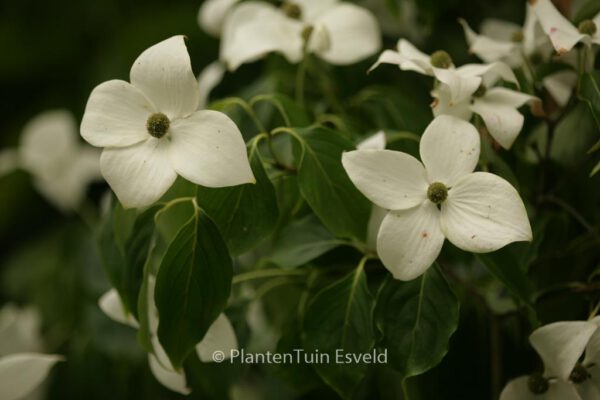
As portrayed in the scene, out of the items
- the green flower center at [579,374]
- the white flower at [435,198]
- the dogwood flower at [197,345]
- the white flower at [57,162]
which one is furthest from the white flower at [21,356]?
the green flower center at [579,374]

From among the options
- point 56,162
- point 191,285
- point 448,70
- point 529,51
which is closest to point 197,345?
point 191,285

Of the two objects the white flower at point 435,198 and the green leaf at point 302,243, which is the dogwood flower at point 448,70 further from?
the green leaf at point 302,243

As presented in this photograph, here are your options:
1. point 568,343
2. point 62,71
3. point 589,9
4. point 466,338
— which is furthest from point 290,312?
point 62,71

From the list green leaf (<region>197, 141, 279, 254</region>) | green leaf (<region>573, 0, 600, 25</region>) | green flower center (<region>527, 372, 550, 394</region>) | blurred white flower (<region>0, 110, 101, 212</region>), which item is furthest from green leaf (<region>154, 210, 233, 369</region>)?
blurred white flower (<region>0, 110, 101, 212</region>)

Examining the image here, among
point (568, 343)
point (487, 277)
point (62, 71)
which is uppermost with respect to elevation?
point (568, 343)

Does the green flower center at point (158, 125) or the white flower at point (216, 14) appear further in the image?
the white flower at point (216, 14)

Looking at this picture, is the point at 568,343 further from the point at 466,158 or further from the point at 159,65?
the point at 159,65
